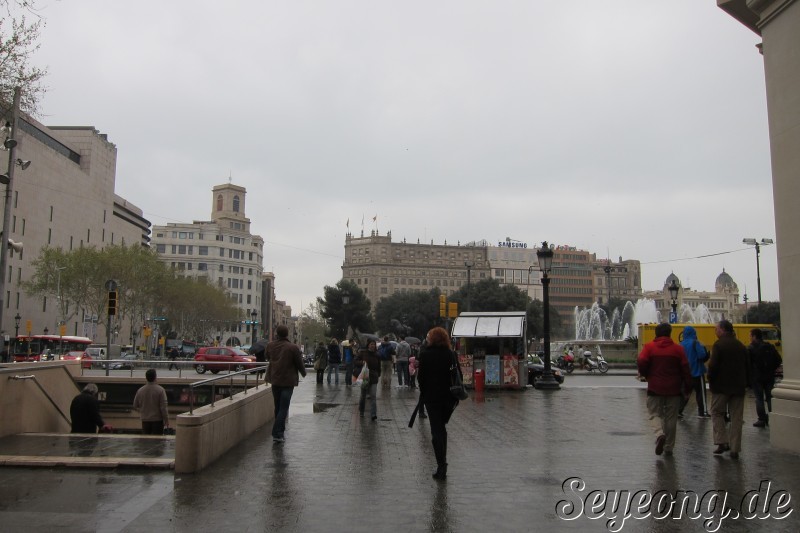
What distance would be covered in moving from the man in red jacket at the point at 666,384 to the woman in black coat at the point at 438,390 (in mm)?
2881

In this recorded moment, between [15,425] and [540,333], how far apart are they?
73407 mm

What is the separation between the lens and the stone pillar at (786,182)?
898cm

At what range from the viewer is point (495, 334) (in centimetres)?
2258

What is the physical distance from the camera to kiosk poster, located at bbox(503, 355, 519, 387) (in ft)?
73.5

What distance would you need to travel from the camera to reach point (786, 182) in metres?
9.34

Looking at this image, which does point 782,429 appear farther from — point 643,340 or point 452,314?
point 643,340

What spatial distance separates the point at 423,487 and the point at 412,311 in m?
86.8

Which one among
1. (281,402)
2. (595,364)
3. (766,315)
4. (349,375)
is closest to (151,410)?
(281,402)

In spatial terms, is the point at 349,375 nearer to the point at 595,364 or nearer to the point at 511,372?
the point at 511,372

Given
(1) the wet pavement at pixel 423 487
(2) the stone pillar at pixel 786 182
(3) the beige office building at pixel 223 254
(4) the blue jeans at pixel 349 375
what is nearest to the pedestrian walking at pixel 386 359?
(4) the blue jeans at pixel 349 375

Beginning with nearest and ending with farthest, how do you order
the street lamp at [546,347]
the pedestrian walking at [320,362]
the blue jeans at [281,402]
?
the blue jeans at [281,402]
the street lamp at [546,347]
the pedestrian walking at [320,362]

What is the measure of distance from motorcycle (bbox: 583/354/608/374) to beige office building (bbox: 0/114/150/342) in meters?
45.3

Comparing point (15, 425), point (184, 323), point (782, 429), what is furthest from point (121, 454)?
point (184, 323)

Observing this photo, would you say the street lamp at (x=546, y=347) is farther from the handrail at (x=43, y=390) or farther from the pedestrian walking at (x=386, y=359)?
the handrail at (x=43, y=390)
